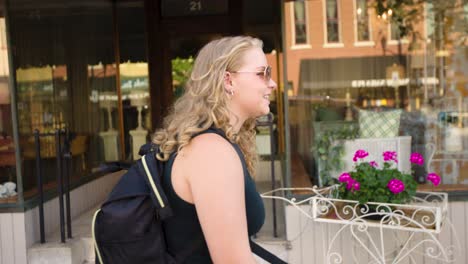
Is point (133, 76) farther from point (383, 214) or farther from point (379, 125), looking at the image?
point (383, 214)

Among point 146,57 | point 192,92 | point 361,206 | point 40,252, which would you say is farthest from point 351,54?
point 192,92

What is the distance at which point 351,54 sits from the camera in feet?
21.9

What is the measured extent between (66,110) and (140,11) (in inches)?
91.9

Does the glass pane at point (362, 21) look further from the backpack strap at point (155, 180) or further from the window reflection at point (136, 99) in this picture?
the backpack strap at point (155, 180)

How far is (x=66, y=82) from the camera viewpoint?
236 inches

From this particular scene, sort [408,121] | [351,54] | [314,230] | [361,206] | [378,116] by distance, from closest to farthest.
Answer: [361,206], [314,230], [378,116], [408,121], [351,54]

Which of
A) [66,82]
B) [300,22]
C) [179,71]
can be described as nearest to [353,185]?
[300,22]

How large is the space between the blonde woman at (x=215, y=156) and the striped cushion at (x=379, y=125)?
12.2 ft

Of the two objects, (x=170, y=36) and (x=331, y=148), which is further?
(x=170, y=36)

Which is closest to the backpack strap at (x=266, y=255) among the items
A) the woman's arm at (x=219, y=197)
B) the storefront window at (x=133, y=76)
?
the woman's arm at (x=219, y=197)

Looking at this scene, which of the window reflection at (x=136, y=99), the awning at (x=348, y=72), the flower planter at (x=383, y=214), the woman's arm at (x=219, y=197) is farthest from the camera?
the window reflection at (x=136, y=99)

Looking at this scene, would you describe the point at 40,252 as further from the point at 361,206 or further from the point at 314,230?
the point at 361,206

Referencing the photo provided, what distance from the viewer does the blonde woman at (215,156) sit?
127 cm

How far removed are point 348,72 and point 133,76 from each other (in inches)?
116
